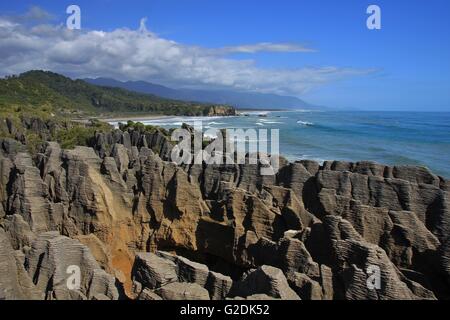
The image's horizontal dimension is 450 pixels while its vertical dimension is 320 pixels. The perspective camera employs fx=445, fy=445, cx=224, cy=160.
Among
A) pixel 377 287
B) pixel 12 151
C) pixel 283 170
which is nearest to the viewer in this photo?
pixel 377 287

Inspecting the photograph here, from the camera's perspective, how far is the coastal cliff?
689cm

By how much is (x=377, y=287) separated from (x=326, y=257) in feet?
5.40

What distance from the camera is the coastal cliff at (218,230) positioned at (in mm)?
6891

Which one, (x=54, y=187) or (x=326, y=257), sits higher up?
(x=54, y=187)

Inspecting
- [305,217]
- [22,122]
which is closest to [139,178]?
[305,217]

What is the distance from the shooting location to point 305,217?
984cm

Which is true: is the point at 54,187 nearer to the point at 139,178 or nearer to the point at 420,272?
the point at 139,178

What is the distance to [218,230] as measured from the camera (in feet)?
34.6
